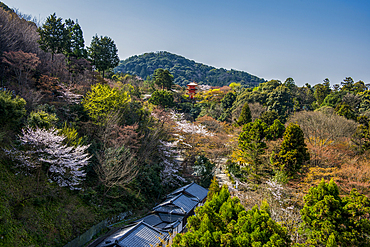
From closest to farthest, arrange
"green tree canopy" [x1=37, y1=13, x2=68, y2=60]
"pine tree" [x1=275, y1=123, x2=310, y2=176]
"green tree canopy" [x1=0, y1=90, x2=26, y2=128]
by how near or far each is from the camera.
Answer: "green tree canopy" [x1=0, y1=90, x2=26, y2=128], "pine tree" [x1=275, y1=123, x2=310, y2=176], "green tree canopy" [x1=37, y1=13, x2=68, y2=60]

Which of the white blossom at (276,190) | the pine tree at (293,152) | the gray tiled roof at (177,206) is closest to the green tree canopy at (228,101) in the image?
the pine tree at (293,152)

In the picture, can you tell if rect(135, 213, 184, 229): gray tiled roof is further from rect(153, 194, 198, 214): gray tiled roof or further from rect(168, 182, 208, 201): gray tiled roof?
rect(168, 182, 208, 201): gray tiled roof

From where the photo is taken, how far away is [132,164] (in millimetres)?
12672

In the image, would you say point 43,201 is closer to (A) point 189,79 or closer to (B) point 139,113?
(B) point 139,113

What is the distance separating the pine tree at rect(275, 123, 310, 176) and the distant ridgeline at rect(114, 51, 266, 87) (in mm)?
80838

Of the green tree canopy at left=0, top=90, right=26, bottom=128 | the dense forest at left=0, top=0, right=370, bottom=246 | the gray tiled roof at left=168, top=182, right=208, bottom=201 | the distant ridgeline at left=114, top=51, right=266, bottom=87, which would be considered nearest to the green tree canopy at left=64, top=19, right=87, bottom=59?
the dense forest at left=0, top=0, right=370, bottom=246

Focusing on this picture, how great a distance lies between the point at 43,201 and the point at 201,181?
1228 cm

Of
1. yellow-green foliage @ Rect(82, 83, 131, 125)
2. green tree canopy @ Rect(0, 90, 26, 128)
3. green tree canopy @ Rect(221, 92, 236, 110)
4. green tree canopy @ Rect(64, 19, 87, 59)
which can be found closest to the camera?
green tree canopy @ Rect(0, 90, 26, 128)

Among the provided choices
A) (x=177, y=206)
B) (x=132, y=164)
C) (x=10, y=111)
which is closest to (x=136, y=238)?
(x=177, y=206)

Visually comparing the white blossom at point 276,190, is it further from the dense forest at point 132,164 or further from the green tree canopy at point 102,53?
the green tree canopy at point 102,53

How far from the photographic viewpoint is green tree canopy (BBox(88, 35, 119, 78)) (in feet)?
72.3

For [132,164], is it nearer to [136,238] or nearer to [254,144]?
[136,238]

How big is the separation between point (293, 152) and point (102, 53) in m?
21.4

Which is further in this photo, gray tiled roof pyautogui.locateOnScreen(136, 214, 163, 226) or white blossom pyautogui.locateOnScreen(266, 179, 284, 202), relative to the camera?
white blossom pyautogui.locateOnScreen(266, 179, 284, 202)
